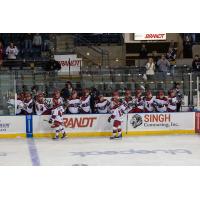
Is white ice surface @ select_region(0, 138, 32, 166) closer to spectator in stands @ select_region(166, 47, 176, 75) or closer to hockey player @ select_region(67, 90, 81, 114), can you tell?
hockey player @ select_region(67, 90, 81, 114)

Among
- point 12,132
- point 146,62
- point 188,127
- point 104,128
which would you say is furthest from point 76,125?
point 146,62

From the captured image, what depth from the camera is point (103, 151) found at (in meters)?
14.0

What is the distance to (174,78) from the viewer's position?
18.7m

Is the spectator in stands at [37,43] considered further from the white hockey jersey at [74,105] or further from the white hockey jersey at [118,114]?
the white hockey jersey at [118,114]

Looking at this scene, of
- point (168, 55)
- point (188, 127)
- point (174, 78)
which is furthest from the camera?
point (168, 55)

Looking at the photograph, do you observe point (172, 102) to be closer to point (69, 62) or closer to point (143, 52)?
point (143, 52)

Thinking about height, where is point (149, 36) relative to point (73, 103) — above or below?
above

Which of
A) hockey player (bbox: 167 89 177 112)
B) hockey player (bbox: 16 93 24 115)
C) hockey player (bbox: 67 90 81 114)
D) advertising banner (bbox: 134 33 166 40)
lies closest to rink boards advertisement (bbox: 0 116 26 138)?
hockey player (bbox: 16 93 24 115)

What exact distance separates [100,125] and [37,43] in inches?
192

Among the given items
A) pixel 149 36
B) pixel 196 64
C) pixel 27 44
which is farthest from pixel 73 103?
pixel 149 36

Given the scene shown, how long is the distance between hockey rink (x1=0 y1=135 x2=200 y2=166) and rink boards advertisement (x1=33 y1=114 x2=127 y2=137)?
0.40 metres

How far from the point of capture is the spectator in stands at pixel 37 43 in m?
19.5
